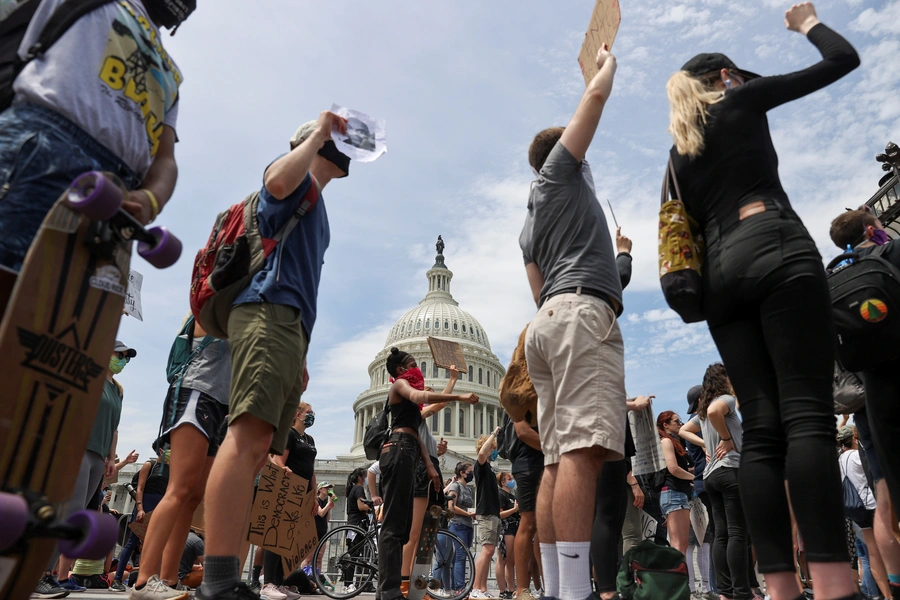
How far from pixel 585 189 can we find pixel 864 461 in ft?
9.83

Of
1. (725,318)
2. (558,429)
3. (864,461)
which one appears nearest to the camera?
(725,318)

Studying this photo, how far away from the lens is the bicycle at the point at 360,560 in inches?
291

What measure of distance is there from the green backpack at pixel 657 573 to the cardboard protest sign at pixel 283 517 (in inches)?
96.8

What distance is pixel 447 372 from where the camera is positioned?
76.7 m

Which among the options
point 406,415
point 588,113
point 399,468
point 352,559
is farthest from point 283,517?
point 588,113

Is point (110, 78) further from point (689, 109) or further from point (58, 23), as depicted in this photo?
point (689, 109)

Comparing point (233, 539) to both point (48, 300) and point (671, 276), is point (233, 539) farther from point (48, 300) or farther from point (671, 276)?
point (671, 276)

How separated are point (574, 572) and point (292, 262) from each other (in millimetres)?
1810

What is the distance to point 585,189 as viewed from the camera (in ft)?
10.9

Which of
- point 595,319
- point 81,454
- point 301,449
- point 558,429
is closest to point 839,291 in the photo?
point 595,319

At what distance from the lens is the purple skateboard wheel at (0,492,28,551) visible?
1353mm

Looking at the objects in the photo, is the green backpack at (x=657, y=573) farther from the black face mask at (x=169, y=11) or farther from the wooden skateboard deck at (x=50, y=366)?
the black face mask at (x=169, y=11)

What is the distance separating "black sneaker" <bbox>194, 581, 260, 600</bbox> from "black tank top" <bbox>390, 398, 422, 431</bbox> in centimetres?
228

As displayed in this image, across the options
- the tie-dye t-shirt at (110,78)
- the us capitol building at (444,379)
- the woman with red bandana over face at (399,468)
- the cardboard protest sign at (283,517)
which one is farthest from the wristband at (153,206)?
the us capitol building at (444,379)
